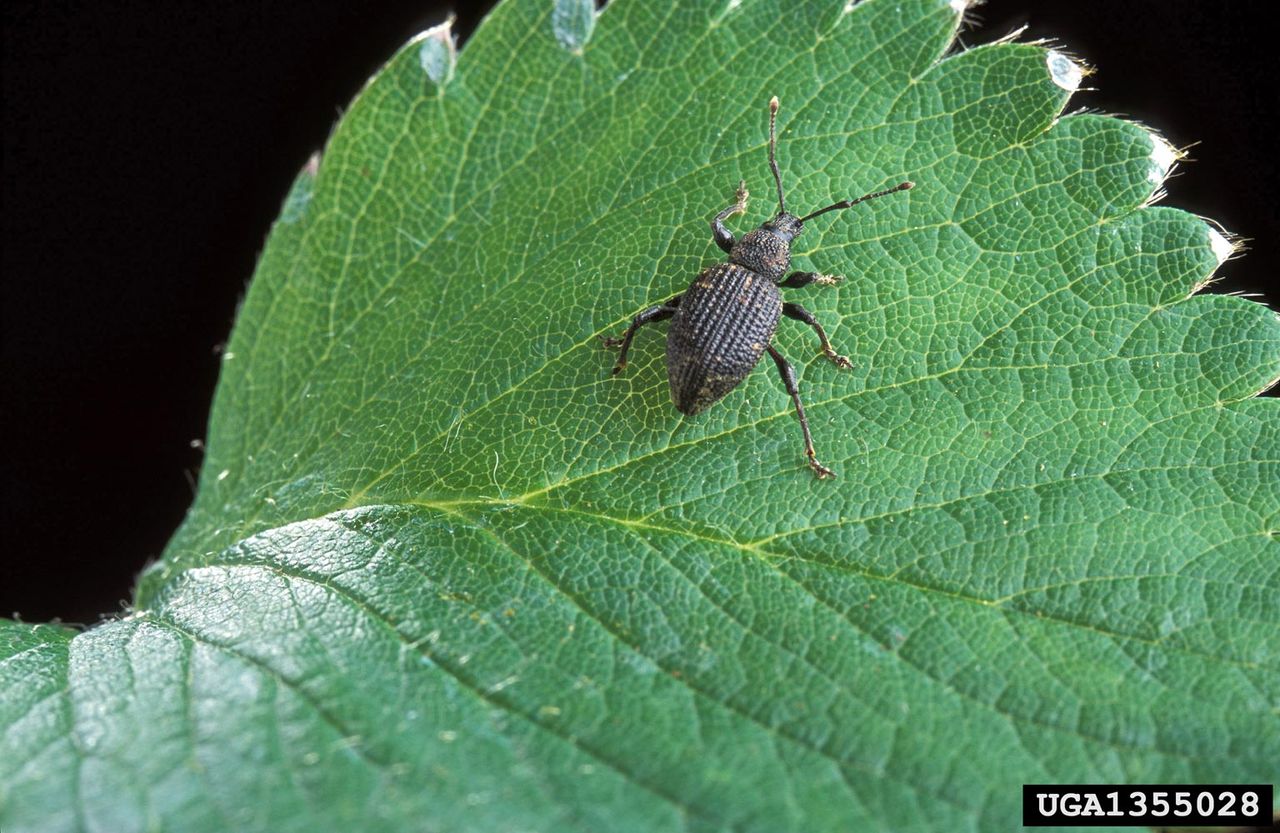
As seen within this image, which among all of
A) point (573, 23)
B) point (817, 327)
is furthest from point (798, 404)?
point (573, 23)

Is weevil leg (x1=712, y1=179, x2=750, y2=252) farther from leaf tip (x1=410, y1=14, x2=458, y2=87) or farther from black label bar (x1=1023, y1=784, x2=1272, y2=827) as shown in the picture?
black label bar (x1=1023, y1=784, x2=1272, y2=827)

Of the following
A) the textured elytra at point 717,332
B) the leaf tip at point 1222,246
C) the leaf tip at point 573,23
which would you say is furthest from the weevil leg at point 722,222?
the leaf tip at point 1222,246

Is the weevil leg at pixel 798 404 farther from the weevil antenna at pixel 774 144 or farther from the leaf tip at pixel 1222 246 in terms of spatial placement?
the leaf tip at pixel 1222 246

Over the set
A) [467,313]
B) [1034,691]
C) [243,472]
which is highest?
[467,313]

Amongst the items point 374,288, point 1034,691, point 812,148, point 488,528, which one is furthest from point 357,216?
point 1034,691

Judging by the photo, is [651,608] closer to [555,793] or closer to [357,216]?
[555,793]
